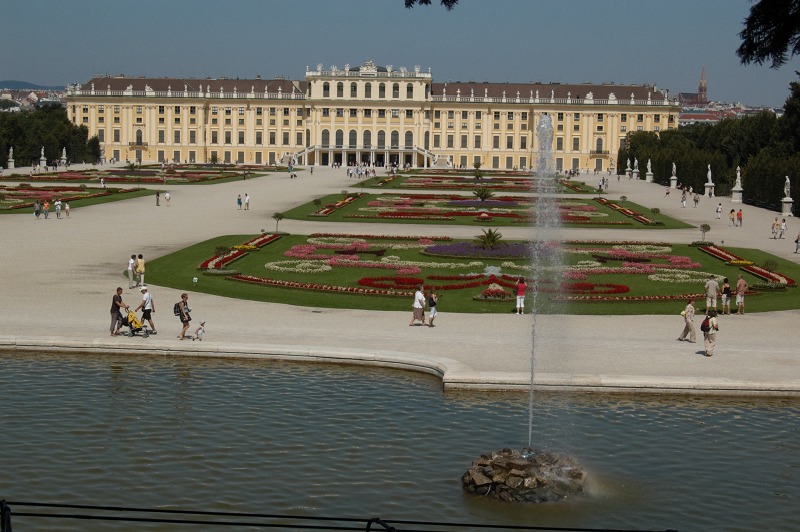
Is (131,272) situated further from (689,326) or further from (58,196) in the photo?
(58,196)

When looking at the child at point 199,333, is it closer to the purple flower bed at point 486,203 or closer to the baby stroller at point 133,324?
the baby stroller at point 133,324

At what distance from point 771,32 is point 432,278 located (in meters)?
22.6

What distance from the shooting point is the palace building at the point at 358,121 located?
14788 centimetres

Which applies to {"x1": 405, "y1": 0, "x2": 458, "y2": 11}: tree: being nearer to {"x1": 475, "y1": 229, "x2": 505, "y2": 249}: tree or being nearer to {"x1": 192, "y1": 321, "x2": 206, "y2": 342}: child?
{"x1": 192, "y1": 321, "x2": 206, "y2": 342}: child

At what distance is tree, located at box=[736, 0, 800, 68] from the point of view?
Result: 10.6 m

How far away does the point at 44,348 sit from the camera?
2164cm

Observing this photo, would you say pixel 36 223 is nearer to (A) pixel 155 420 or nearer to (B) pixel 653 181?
(A) pixel 155 420

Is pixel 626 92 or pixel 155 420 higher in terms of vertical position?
pixel 626 92

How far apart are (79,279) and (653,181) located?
263ft

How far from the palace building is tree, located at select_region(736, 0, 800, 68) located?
136 metres

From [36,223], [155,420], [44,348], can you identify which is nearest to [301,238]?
[36,223]

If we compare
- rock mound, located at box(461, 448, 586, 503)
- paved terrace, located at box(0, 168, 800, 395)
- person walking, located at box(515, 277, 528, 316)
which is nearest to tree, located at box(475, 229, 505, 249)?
paved terrace, located at box(0, 168, 800, 395)

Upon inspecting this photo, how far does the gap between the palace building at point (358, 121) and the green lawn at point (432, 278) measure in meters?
106

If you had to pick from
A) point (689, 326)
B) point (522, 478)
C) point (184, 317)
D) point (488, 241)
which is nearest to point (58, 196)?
point (488, 241)
